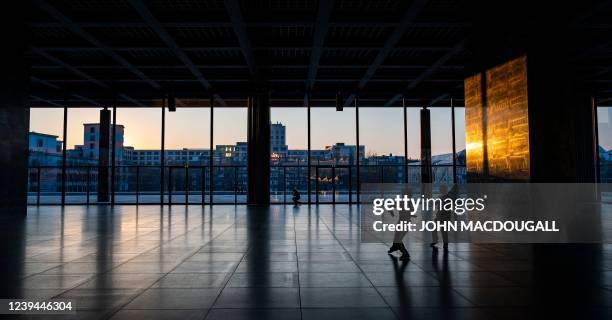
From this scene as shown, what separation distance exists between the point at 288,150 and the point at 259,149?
139 inches

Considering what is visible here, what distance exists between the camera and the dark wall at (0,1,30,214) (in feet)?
49.9

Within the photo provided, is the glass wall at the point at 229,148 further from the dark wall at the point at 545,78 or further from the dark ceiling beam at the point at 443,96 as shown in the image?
the dark wall at the point at 545,78

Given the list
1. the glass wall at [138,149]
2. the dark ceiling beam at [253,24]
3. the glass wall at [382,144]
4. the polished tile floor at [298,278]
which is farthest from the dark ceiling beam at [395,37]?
the glass wall at [138,149]

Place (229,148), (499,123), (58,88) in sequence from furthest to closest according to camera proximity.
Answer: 1. (229,148)
2. (58,88)
3. (499,123)

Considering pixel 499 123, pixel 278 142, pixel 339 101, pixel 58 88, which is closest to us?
pixel 499 123

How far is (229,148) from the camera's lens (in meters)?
26.1

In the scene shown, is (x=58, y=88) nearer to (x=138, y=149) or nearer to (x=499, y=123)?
(x=138, y=149)

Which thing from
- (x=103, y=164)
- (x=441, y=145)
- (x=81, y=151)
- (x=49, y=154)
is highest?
(x=441, y=145)

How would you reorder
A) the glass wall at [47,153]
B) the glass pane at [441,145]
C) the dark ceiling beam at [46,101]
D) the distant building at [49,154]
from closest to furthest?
1. the dark ceiling beam at [46,101]
2. the distant building at [49,154]
3. the glass pane at [441,145]
4. the glass wall at [47,153]

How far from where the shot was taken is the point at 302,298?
17.1 feet

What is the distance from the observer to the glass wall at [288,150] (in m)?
24.9

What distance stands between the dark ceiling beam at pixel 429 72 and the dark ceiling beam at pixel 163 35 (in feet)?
39.2

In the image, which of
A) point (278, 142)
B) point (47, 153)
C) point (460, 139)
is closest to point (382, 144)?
point (460, 139)

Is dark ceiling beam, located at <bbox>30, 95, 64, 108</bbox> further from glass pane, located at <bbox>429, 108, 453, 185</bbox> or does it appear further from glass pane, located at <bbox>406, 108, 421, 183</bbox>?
glass pane, located at <bbox>429, 108, 453, 185</bbox>
